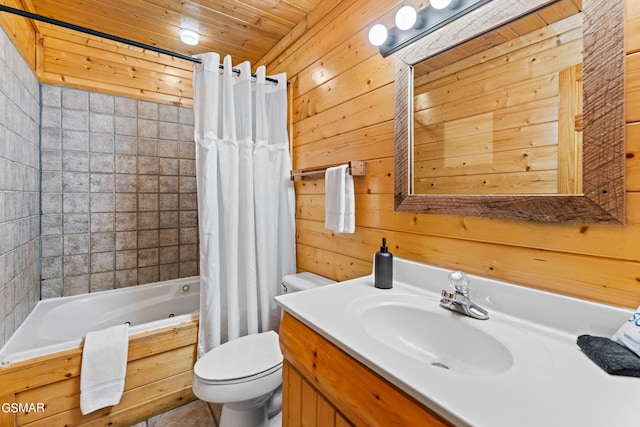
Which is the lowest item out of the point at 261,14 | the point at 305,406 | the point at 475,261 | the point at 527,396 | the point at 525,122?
the point at 305,406

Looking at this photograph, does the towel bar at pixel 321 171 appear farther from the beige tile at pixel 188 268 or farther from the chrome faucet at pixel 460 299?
the beige tile at pixel 188 268

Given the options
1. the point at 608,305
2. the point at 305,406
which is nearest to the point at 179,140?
the point at 305,406

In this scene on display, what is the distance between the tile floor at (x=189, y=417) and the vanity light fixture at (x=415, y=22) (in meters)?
2.16

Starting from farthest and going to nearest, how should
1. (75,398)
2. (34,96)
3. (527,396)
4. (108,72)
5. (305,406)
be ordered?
1. (108,72)
2. (34,96)
3. (75,398)
4. (305,406)
5. (527,396)

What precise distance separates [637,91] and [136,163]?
2.84 metres

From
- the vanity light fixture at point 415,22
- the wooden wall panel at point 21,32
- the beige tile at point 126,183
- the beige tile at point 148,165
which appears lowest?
the beige tile at point 126,183

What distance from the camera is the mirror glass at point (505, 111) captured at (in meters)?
0.78

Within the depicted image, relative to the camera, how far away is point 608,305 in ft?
2.33

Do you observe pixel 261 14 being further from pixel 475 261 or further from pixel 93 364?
pixel 93 364

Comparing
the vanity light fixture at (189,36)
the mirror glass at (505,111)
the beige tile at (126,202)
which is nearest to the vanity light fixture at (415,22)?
the mirror glass at (505,111)

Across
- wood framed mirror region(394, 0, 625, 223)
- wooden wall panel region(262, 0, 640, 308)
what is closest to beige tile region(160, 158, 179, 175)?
wooden wall panel region(262, 0, 640, 308)

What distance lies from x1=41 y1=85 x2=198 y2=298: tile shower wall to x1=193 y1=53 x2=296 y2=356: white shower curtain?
985mm

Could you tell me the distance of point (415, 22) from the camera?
3.64 ft

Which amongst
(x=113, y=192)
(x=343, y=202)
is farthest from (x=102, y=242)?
(x=343, y=202)
